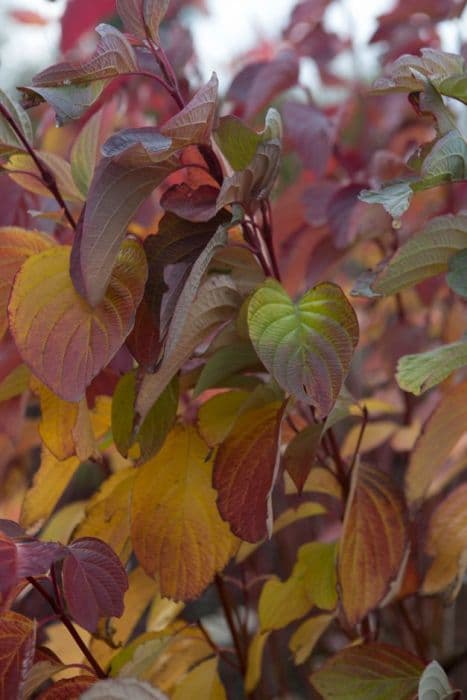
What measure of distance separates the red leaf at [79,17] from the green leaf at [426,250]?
2.59ft

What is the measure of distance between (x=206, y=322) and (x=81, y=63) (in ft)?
0.60

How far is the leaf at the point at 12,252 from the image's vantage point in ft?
2.24

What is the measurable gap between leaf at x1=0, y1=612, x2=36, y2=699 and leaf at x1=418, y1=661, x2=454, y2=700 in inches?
9.7

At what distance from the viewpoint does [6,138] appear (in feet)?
2.12

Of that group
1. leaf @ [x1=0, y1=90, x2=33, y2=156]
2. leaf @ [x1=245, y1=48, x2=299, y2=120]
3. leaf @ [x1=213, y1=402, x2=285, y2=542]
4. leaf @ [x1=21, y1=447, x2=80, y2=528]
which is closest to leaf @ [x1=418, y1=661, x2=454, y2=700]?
leaf @ [x1=213, y1=402, x2=285, y2=542]

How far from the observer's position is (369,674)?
723 millimetres

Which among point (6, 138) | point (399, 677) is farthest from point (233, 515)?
point (6, 138)

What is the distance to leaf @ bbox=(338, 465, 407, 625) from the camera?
73 centimetres

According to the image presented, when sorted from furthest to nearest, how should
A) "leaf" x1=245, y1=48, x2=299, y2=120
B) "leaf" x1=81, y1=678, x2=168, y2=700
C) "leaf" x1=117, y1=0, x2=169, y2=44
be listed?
"leaf" x1=245, y1=48, x2=299, y2=120 < "leaf" x1=117, y1=0, x2=169, y2=44 < "leaf" x1=81, y1=678, x2=168, y2=700

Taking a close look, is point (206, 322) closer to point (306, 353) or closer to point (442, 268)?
point (306, 353)

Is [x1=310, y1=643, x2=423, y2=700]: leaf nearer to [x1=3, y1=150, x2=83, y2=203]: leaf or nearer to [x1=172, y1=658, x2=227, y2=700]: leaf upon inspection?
[x1=172, y1=658, x2=227, y2=700]: leaf

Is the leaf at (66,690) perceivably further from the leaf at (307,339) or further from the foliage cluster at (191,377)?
the leaf at (307,339)

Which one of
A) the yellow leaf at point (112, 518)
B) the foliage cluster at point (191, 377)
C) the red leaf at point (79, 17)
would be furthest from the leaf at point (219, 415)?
the red leaf at point (79, 17)

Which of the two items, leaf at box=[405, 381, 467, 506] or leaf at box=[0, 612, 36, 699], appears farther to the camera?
leaf at box=[405, 381, 467, 506]
